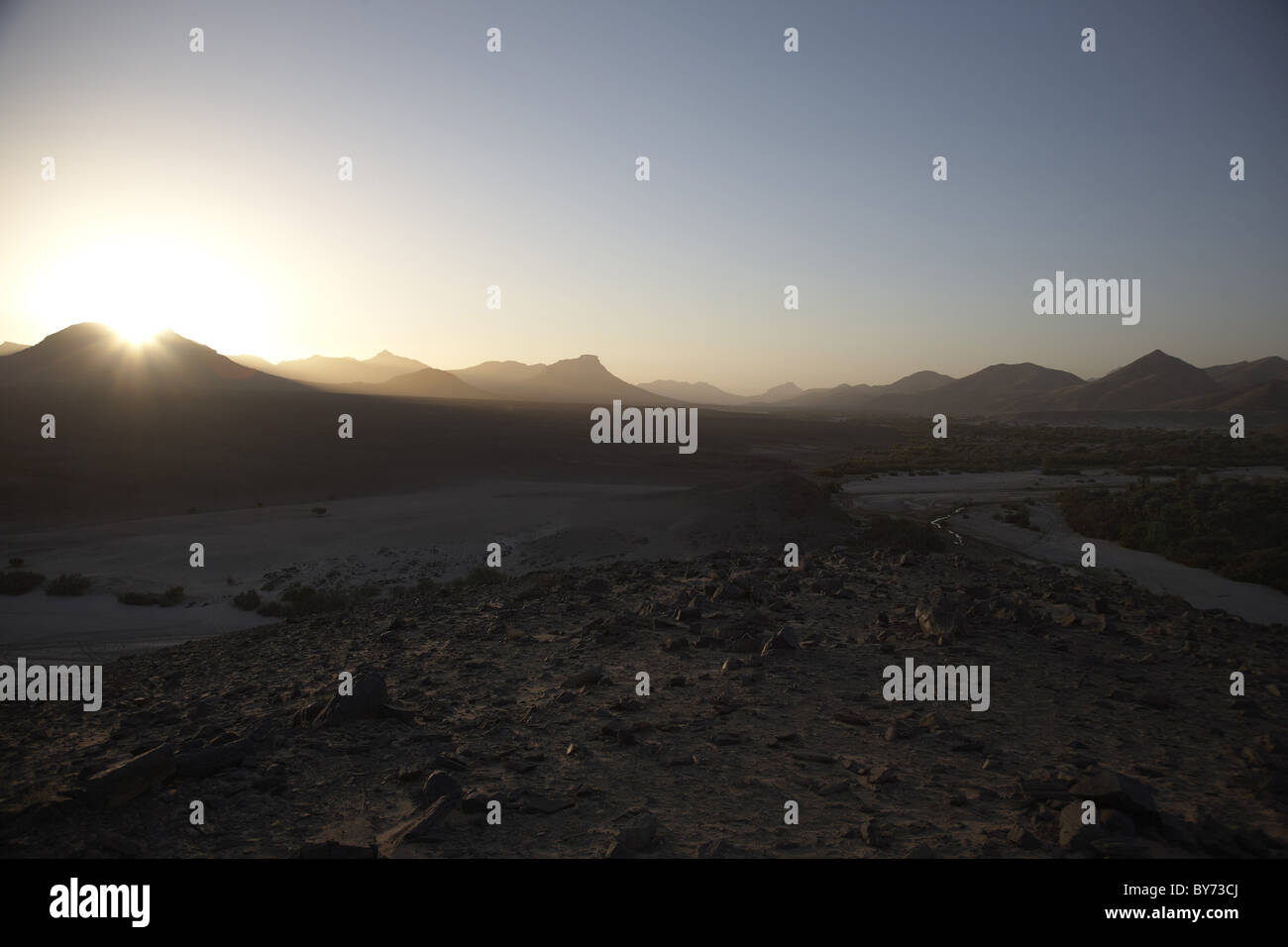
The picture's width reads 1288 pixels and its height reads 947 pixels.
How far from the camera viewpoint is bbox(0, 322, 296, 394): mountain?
371 feet

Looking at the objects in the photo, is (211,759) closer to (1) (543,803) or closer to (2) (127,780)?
(2) (127,780)

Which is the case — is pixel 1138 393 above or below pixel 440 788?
above

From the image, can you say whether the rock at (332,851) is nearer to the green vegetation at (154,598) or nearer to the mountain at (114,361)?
the green vegetation at (154,598)

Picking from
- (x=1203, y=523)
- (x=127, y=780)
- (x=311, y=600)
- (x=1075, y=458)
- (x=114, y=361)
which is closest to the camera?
(x=127, y=780)

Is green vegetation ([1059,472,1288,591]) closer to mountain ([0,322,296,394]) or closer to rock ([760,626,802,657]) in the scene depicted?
rock ([760,626,802,657])

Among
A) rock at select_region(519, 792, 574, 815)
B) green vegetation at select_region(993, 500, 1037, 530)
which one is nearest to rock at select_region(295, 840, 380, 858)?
rock at select_region(519, 792, 574, 815)

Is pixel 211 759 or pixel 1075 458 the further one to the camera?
pixel 1075 458

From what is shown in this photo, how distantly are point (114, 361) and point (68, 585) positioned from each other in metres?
128

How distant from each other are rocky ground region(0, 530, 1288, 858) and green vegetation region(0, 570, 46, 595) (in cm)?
1374

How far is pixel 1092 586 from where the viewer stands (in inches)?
517

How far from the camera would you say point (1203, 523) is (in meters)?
24.3

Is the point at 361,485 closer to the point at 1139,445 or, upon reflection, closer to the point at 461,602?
the point at 461,602

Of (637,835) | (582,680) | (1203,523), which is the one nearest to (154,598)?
(582,680)
